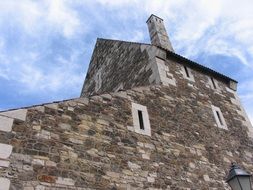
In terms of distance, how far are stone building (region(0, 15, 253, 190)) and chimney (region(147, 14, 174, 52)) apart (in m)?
1.19

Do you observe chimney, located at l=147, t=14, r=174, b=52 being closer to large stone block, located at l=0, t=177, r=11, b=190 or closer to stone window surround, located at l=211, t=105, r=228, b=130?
stone window surround, located at l=211, t=105, r=228, b=130

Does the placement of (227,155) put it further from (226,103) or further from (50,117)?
(50,117)

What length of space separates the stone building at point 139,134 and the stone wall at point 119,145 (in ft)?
0.05

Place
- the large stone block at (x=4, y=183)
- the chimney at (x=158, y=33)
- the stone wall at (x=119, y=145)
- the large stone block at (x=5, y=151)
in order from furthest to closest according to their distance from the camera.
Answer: the chimney at (x=158, y=33) < the stone wall at (x=119, y=145) < the large stone block at (x=5, y=151) < the large stone block at (x=4, y=183)

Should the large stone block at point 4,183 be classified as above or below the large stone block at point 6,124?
below

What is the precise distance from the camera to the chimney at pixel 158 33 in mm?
11572

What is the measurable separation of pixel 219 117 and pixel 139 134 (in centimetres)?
361

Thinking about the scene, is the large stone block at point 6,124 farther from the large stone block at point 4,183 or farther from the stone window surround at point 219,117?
the stone window surround at point 219,117

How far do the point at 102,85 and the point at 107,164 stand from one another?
6.87 metres

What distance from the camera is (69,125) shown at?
18.9 feet

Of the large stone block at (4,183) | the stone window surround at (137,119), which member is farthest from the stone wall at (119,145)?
the stone window surround at (137,119)

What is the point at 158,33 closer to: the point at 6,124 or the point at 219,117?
the point at 219,117

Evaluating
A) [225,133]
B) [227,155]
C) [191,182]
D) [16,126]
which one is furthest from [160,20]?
[16,126]

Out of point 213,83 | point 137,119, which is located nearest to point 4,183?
point 137,119
